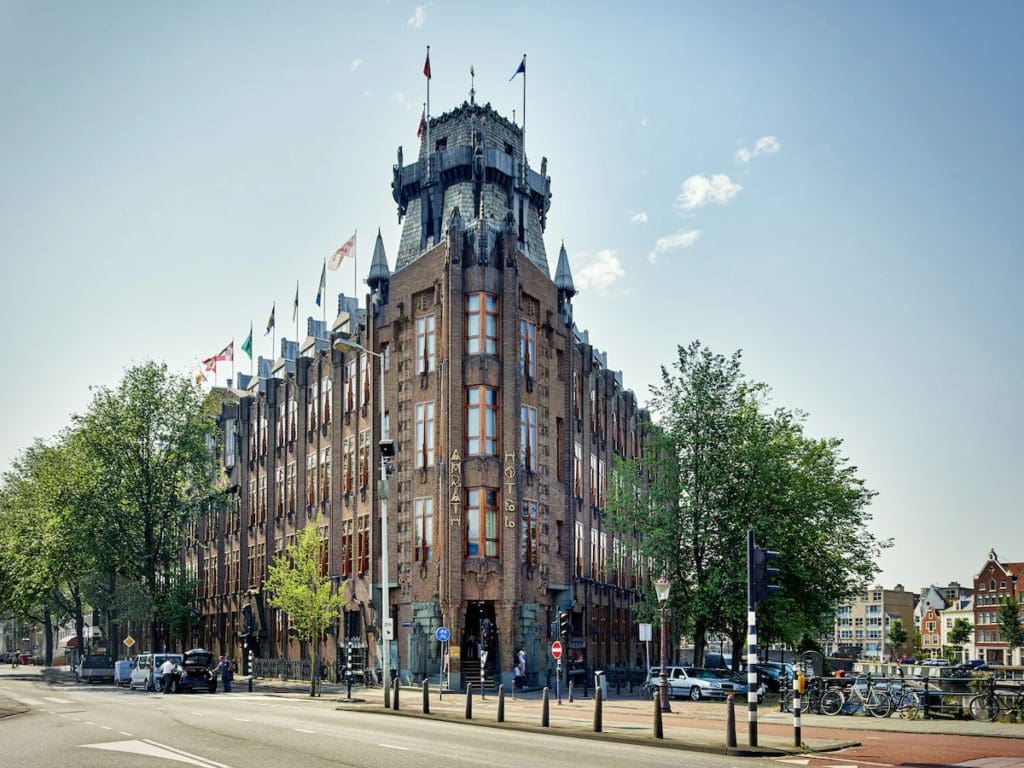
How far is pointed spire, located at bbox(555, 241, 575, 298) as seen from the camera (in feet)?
200

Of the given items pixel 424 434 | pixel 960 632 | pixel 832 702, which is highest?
pixel 424 434

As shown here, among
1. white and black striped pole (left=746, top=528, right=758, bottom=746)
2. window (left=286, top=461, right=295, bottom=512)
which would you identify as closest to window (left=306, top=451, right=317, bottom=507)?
window (left=286, top=461, right=295, bottom=512)

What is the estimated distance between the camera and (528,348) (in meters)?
55.4

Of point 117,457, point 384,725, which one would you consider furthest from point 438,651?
point 117,457

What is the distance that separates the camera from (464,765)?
56.0 feet

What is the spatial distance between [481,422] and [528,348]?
17.2 ft

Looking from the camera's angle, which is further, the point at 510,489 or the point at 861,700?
the point at 510,489

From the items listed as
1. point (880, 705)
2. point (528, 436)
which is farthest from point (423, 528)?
point (880, 705)

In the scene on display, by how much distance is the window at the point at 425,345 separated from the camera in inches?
2146

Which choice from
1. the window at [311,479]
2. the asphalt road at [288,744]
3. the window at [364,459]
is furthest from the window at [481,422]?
the asphalt road at [288,744]

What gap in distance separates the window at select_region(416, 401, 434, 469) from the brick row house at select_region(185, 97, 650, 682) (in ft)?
0.27

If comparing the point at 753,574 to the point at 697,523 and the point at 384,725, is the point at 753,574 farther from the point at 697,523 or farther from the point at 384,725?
the point at 697,523

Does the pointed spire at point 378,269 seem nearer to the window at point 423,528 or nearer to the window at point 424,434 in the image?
the window at point 424,434

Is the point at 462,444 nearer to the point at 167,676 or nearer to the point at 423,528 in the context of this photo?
the point at 423,528
